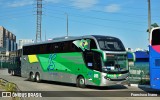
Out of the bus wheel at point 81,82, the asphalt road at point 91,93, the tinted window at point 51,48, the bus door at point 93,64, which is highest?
the tinted window at point 51,48

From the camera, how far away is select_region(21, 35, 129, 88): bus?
70.8 feet

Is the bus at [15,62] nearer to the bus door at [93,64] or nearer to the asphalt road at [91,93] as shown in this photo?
the asphalt road at [91,93]

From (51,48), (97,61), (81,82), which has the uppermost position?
(51,48)

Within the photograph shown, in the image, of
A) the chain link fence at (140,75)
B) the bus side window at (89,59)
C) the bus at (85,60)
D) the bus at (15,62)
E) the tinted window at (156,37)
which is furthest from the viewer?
the bus at (15,62)

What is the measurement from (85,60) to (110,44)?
2.25m

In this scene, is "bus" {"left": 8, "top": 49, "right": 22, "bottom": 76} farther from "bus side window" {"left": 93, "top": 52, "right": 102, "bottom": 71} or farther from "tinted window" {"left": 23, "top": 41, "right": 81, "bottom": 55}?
"bus side window" {"left": 93, "top": 52, "right": 102, "bottom": 71}

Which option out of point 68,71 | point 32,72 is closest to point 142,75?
point 68,71

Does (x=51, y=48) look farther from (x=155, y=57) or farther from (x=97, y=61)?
(x=155, y=57)

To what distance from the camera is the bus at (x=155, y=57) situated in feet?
59.3

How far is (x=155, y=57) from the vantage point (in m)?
18.2

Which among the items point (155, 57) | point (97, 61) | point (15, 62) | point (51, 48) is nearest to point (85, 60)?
point (97, 61)

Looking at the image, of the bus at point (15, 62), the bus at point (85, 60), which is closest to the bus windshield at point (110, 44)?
the bus at point (85, 60)

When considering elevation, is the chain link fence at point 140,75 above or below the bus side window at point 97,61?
below

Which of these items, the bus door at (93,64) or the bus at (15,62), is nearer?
the bus door at (93,64)
